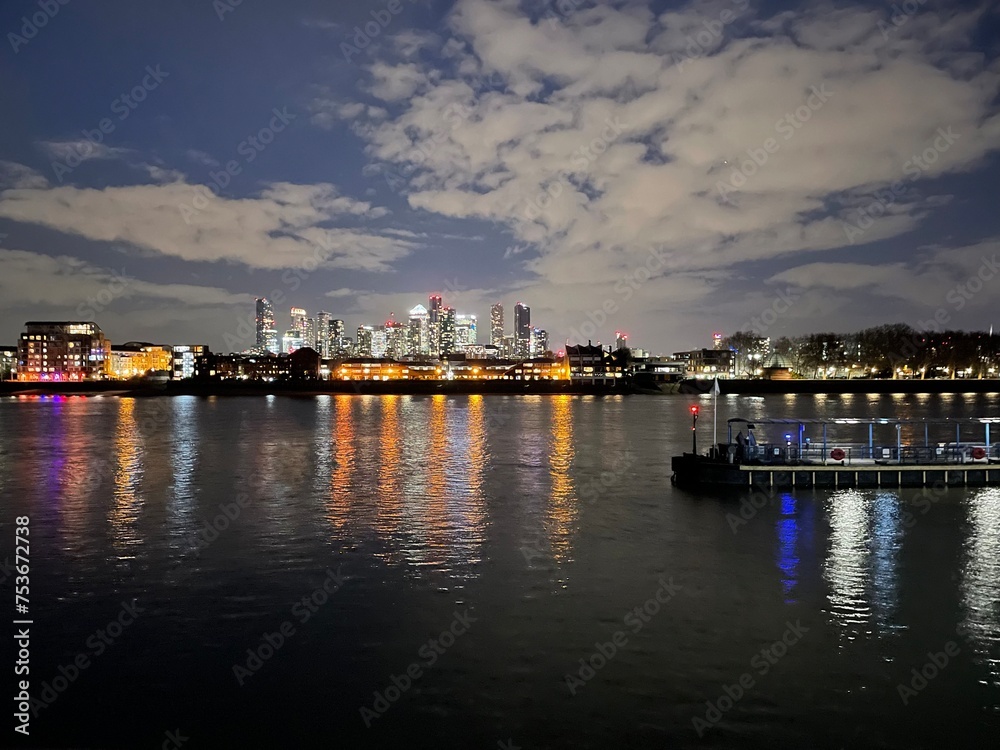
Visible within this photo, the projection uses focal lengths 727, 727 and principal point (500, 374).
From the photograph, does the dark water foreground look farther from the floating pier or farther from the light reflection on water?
the floating pier

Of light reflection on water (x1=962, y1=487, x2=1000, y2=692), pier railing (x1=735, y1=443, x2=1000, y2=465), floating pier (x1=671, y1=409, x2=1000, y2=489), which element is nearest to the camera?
light reflection on water (x1=962, y1=487, x2=1000, y2=692)

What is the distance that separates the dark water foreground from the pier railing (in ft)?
8.49

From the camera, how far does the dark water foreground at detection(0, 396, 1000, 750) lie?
1273 centimetres

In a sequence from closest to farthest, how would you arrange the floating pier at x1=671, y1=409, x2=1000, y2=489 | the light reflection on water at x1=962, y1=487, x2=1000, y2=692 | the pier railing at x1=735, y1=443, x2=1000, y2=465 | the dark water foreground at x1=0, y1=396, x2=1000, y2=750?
1. the dark water foreground at x1=0, y1=396, x2=1000, y2=750
2. the light reflection on water at x1=962, y1=487, x2=1000, y2=692
3. the floating pier at x1=671, y1=409, x2=1000, y2=489
4. the pier railing at x1=735, y1=443, x2=1000, y2=465

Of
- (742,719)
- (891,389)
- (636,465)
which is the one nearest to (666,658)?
(742,719)

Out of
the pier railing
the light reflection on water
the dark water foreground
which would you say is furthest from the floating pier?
the light reflection on water

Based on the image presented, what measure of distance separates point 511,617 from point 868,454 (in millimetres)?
27405

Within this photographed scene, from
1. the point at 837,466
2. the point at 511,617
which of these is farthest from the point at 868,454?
the point at 511,617

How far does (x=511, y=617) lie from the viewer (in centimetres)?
1766

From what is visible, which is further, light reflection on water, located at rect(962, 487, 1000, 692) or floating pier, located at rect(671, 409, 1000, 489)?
floating pier, located at rect(671, 409, 1000, 489)

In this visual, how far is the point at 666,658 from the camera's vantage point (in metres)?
15.2

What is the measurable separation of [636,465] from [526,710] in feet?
116

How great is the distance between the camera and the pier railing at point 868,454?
36.3m

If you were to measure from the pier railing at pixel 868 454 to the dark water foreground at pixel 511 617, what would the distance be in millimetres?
2586
